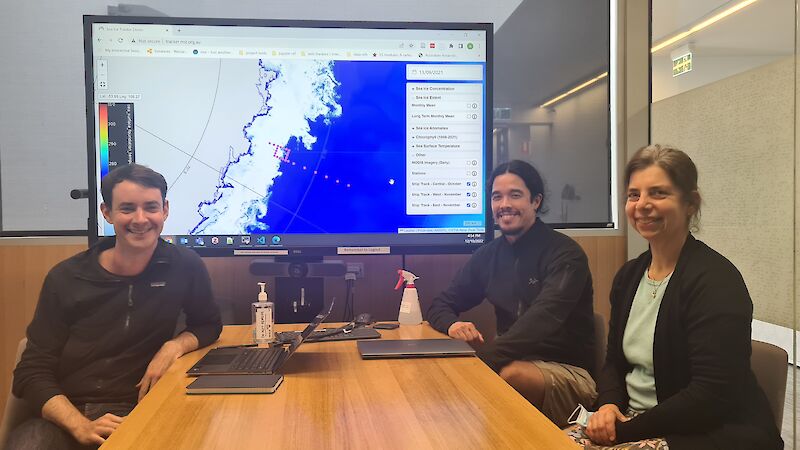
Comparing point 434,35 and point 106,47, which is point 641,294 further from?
point 106,47

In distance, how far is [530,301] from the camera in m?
1.98

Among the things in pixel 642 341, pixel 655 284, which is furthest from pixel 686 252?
pixel 642 341

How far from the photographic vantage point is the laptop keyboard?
1384mm

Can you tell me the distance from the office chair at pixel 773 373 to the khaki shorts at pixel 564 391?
0.52 meters

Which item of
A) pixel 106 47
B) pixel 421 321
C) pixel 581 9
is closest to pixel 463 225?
pixel 421 321

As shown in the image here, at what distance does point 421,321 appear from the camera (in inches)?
80.8

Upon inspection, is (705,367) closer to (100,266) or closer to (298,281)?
(298,281)

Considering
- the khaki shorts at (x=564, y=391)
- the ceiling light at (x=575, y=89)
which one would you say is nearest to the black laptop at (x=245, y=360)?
the khaki shorts at (x=564, y=391)

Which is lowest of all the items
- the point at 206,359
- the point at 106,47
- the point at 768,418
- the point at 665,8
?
the point at 768,418

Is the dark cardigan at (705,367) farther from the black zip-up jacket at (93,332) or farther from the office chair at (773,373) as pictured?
the black zip-up jacket at (93,332)

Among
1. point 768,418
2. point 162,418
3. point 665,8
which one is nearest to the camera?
point 162,418

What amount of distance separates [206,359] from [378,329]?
2.06ft

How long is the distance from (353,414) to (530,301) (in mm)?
1050

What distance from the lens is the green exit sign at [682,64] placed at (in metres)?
2.08
